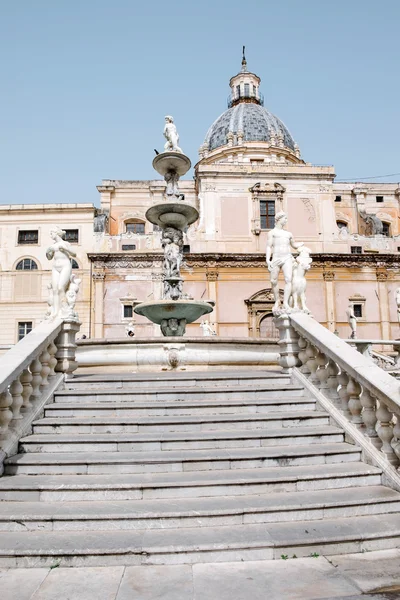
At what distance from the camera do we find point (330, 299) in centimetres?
3306

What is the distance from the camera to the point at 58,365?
7578 mm

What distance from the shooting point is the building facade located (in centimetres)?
3278

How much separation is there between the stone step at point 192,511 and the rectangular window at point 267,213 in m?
31.5

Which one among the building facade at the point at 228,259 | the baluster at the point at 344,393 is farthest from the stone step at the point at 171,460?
the building facade at the point at 228,259

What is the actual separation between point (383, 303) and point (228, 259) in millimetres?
10485

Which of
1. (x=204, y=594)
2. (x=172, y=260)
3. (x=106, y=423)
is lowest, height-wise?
(x=204, y=594)

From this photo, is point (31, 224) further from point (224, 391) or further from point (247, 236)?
point (224, 391)

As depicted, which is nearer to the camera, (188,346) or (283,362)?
(283,362)

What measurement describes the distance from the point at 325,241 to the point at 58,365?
29.8 meters

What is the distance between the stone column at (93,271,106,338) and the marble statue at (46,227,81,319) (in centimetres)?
2369

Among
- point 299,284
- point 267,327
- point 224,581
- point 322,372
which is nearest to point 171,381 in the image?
point 322,372

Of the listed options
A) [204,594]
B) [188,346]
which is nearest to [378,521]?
[204,594]

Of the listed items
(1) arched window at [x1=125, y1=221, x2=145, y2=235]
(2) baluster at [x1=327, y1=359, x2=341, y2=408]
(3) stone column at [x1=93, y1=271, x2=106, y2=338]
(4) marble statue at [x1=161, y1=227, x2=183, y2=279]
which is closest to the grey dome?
(1) arched window at [x1=125, y1=221, x2=145, y2=235]

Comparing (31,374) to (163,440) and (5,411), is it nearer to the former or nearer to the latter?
(5,411)
